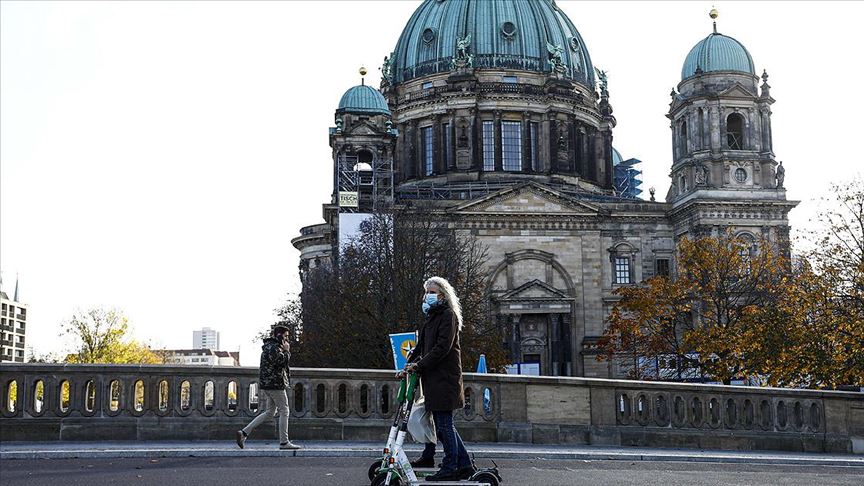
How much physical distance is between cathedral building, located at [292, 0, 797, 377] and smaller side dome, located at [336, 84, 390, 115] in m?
0.10

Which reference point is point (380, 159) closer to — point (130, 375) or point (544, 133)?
point (544, 133)

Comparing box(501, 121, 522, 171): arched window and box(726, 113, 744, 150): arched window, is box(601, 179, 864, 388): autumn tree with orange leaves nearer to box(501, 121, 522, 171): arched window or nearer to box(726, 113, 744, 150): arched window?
box(726, 113, 744, 150): arched window

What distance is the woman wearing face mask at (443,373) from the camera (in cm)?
1253

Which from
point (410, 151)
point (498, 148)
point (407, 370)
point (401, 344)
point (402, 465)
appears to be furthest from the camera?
point (410, 151)

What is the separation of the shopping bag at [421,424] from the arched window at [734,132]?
217 feet

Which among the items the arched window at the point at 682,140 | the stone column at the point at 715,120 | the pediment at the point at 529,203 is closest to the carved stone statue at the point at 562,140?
the pediment at the point at 529,203

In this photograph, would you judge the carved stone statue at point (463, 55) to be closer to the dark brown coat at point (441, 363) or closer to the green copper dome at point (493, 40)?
the green copper dome at point (493, 40)

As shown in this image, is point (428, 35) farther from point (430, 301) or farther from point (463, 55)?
point (430, 301)

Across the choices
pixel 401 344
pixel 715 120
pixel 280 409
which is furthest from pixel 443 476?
pixel 715 120

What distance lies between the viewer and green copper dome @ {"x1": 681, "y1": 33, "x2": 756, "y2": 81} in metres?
75.2

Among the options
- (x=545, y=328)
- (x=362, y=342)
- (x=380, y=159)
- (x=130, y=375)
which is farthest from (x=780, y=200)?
(x=130, y=375)

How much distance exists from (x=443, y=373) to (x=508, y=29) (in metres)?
79.1

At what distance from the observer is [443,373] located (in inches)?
498

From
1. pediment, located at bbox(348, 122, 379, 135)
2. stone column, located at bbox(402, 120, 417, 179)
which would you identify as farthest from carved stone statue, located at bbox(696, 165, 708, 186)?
stone column, located at bbox(402, 120, 417, 179)
